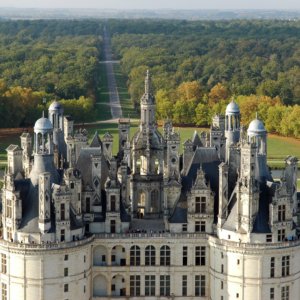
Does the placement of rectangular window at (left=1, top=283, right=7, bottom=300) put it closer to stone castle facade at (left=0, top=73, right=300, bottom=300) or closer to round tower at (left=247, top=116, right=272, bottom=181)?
stone castle facade at (left=0, top=73, right=300, bottom=300)

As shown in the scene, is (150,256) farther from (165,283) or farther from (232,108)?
(232,108)

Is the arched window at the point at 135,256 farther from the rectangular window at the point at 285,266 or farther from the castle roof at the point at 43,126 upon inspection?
the castle roof at the point at 43,126

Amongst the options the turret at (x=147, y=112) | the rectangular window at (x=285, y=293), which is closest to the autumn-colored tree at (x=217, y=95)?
the turret at (x=147, y=112)

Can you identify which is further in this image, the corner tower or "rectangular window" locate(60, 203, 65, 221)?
the corner tower

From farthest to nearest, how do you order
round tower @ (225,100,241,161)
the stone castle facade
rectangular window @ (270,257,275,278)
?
1. round tower @ (225,100,241,161)
2. rectangular window @ (270,257,275,278)
3. the stone castle facade

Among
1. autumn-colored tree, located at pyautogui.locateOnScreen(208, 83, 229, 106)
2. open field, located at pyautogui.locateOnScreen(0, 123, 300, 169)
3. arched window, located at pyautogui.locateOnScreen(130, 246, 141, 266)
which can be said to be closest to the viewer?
arched window, located at pyautogui.locateOnScreen(130, 246, 141, 266)

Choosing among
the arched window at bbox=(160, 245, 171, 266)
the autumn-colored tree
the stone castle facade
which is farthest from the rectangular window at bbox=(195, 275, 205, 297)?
the autumn-colored tree

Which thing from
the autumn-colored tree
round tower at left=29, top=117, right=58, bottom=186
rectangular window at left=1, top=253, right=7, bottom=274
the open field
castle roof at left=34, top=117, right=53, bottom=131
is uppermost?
castle roof at left=34, top=117, right=53, bottom=131

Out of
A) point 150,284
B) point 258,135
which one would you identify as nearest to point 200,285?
point 150,284
